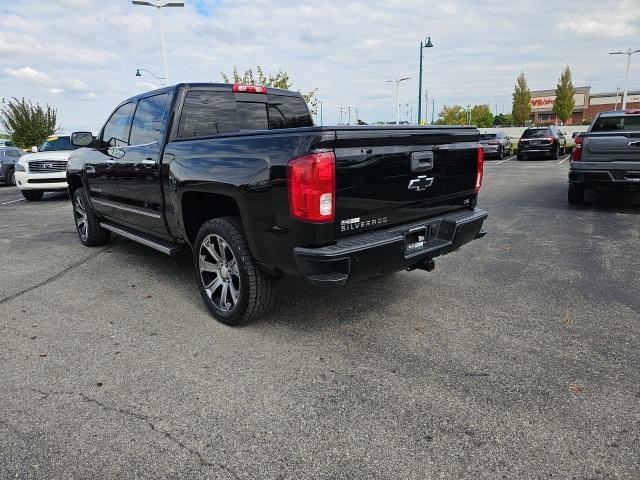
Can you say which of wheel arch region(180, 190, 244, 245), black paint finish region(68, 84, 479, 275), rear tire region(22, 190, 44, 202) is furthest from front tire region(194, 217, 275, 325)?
rear tire region(22, 190, 44, 202)

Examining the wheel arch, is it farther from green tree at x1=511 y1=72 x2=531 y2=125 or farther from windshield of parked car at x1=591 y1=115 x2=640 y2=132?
green tree at x1=511 y1=72 x2=531 y2=125

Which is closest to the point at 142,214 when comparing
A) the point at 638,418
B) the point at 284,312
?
the point at 284,312

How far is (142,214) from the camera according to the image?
4.88 m

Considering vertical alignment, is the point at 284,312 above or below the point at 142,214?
below

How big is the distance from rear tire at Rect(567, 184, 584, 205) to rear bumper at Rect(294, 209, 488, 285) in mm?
6464

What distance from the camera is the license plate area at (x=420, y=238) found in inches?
132

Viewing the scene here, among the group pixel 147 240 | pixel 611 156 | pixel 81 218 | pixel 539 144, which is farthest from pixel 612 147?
pixel 539 144


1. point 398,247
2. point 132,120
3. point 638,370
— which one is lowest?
point 638,370

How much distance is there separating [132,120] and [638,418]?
16.7ft

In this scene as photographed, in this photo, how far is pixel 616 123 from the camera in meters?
8.75

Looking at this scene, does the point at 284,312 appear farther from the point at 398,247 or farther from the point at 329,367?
the point at 398,247

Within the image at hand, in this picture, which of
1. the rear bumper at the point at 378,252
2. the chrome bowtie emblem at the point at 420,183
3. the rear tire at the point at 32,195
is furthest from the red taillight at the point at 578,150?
the rear tire at the point at 32,195

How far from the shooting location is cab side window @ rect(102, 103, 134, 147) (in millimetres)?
5273

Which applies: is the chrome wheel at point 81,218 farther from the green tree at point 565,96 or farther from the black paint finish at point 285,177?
the green tree at point 565,96
